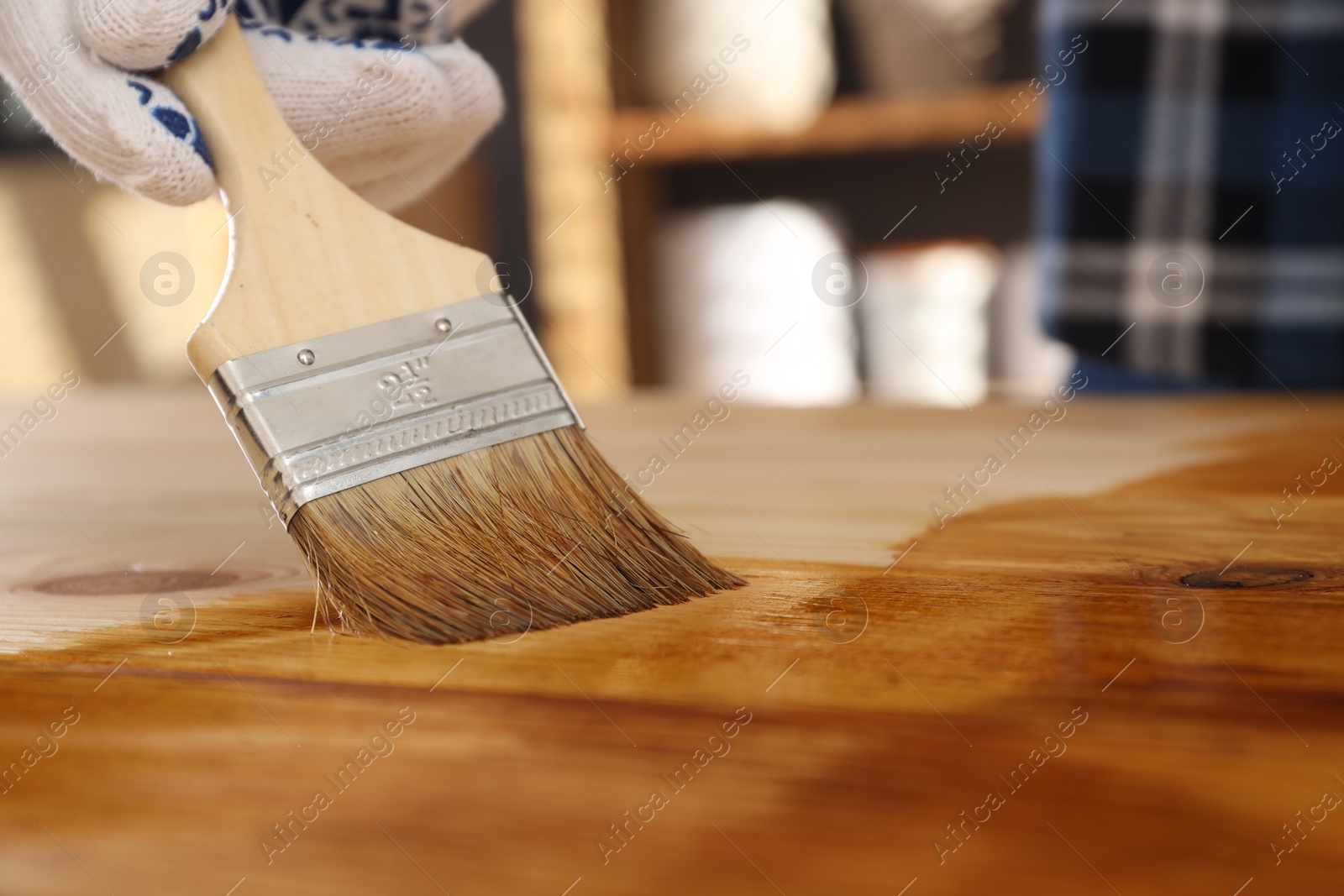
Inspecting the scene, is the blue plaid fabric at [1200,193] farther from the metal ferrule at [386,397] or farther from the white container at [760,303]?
the metal ferrule at [386,397]

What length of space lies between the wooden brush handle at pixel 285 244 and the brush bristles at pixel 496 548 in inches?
2.6

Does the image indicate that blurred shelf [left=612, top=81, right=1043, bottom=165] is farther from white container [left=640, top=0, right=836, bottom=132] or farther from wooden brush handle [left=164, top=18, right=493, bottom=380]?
wooden brush handle [left=164, top=18, right=493, bottom=380]

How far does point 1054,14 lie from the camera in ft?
3.19

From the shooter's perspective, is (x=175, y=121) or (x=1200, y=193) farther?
(x=1200, y=193)

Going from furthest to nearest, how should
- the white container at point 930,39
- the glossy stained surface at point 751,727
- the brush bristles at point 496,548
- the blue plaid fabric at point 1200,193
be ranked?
1. the white container at point 930,39
2. the blue plaid fabric at point 1200,193
3. the brush bristles at point 496,548
4. the glossy stained surface at point 751,727

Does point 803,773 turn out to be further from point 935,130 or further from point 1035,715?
point 935,130

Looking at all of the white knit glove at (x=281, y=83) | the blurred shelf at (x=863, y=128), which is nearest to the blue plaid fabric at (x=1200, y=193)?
the blurred shelf at (x=863, y=128)

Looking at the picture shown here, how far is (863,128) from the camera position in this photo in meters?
1.45

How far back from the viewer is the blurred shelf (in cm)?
140

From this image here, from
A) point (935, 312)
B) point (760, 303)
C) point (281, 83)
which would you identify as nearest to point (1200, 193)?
point (935, 312)

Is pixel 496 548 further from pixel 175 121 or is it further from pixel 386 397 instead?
pixel 175 121

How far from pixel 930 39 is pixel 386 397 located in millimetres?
1157

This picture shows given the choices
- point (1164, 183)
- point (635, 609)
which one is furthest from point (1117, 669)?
point (1164, 183)

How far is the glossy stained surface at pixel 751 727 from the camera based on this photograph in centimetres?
27
